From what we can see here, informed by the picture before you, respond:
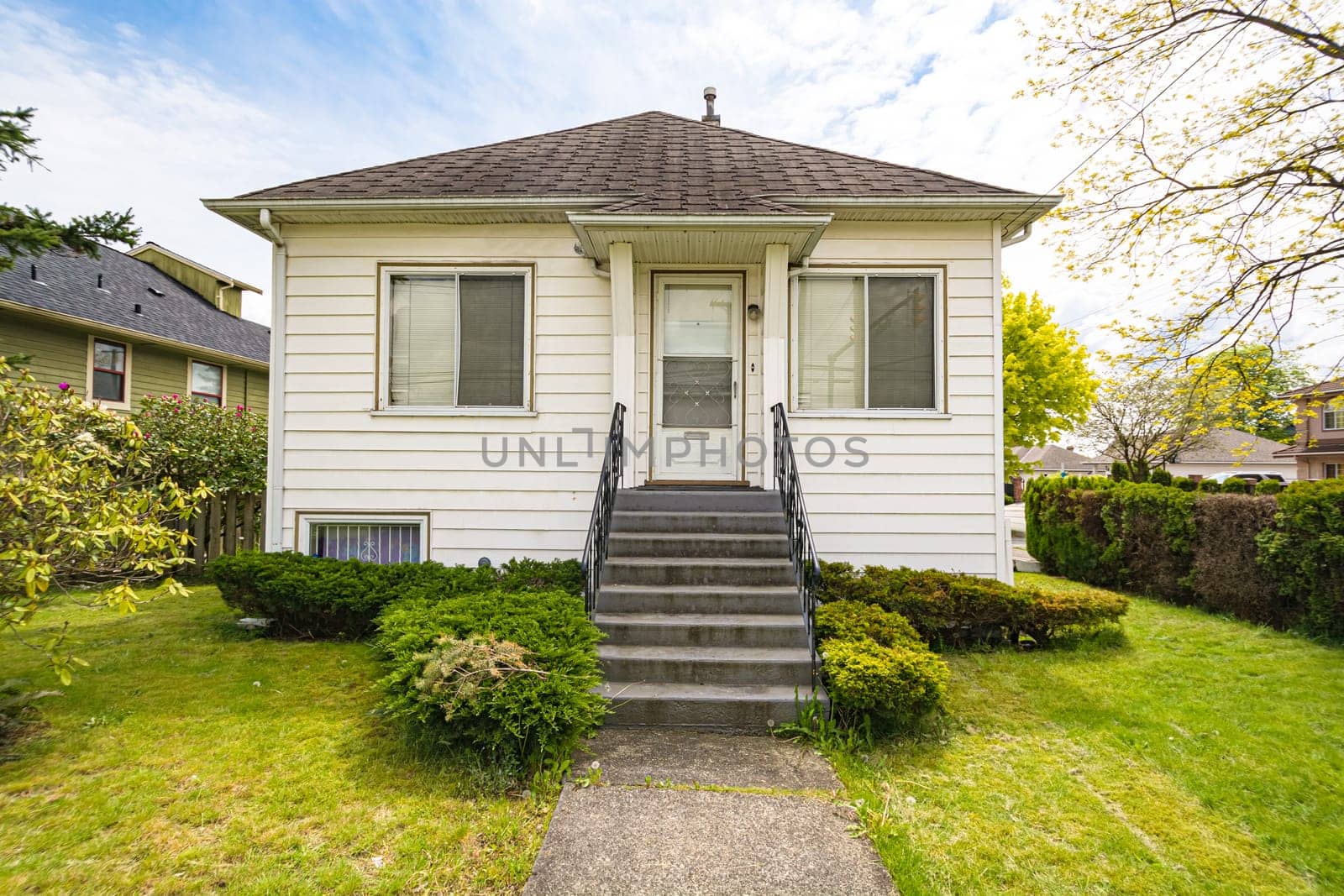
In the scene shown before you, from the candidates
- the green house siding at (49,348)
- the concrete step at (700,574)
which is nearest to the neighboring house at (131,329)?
the green house siding at (49,348)

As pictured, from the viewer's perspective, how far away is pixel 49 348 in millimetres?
11320

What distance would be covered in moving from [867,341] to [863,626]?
3.10m

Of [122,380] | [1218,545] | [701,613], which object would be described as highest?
[122,380]

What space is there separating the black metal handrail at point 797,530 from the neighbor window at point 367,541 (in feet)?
11.8

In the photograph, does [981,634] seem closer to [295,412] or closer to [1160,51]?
[295,412]

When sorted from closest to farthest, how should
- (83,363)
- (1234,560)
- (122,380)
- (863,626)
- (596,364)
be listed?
(863,626) → (596,364) → (1234,560) → (83,363) → (122,380)

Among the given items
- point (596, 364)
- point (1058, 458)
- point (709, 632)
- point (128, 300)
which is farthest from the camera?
point (1058, 458)

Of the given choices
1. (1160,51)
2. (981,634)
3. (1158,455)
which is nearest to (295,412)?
(981,634)

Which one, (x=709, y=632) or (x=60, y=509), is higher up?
(x=60, y=509)

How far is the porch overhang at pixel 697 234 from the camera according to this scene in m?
5.03

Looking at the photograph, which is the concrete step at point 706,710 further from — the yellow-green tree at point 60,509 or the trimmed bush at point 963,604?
the yellow-green tree at point 60,509

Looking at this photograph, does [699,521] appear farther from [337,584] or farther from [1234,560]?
[1234,560]

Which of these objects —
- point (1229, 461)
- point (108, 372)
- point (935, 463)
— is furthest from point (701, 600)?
point (1229, 461)

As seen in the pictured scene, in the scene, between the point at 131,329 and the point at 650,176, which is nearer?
the point at 650,176
